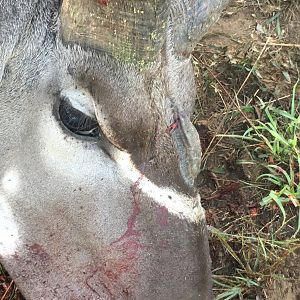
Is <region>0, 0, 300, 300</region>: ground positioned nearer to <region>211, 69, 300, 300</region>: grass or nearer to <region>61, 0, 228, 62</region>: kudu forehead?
<region>211, 69, 300, 300</region>: grass

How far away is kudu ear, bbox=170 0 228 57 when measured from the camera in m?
2.27

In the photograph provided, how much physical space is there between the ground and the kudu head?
3.27 ft

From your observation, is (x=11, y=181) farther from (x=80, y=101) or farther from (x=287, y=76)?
(x=287, y=76)

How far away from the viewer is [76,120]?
2.28m

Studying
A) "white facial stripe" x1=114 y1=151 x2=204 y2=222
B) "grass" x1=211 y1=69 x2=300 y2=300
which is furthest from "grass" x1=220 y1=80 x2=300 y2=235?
"white facial stripe" x1=114 y1=151 x2=204 y2=222

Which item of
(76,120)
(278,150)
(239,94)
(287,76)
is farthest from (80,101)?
(287,76)

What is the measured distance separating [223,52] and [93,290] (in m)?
1.89

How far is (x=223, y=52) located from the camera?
392 centimetres

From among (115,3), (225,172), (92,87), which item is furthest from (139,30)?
(225,172)

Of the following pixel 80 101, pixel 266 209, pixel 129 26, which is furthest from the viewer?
pixel 266 209

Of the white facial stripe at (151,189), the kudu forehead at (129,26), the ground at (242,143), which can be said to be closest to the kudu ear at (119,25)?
the kudu forehead at (129,26)

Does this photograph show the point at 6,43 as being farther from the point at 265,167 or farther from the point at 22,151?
the point at 265,167

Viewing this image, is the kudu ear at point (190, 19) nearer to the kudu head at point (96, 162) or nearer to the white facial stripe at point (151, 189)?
the kudu head at point (96, 162)

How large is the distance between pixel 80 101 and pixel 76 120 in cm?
6
